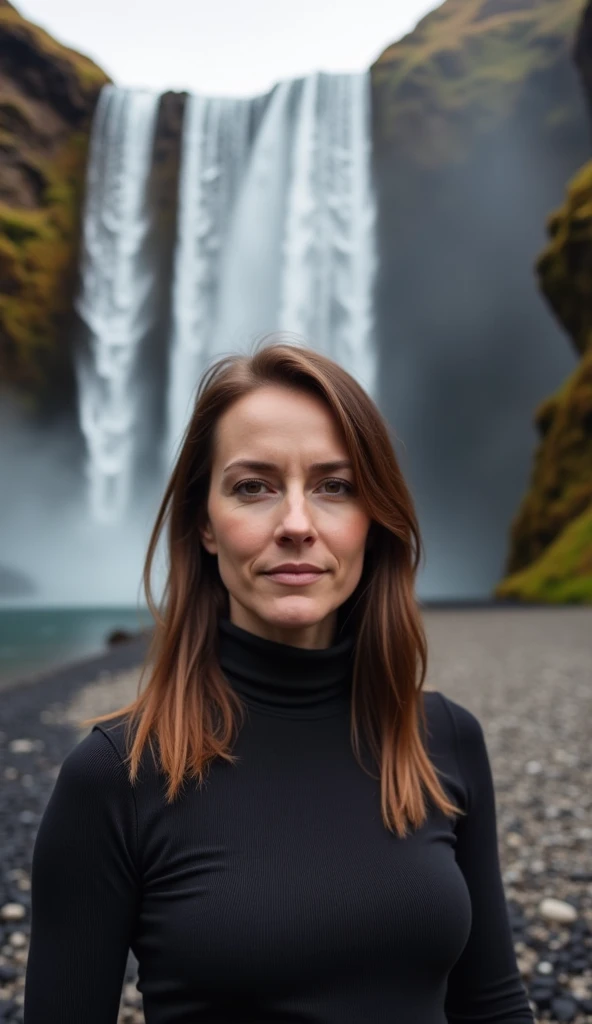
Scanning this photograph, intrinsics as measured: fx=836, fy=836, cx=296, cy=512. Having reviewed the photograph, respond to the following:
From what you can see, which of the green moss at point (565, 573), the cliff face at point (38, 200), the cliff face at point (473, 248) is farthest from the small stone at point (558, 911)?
the cliff face at point (38, 200)

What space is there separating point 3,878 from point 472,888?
11.1 ft

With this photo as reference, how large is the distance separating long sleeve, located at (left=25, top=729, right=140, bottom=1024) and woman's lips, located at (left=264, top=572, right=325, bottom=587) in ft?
1.61

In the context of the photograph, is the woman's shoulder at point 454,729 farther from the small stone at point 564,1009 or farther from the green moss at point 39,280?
the green moss at point 39,280

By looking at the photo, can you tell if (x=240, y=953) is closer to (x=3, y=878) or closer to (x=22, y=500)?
(x=3, y=878)

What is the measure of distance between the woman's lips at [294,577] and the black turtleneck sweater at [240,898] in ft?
1.09

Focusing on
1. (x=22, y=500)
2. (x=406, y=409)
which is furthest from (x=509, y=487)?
(x=22, y=500)

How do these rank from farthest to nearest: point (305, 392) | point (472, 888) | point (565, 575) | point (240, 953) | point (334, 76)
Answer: point (334, 76) → point (565, 575) → point (472, 888) → point (305, 392) → point (240, 953)

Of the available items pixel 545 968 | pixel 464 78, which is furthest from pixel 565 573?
pixel 464 78

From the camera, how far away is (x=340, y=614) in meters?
2.10

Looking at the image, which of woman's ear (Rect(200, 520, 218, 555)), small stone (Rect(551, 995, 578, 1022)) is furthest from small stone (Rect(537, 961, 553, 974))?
woman's ear (Rect(200, 520, 218, 555))

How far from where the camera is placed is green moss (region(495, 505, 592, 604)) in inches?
941

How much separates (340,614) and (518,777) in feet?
16.0

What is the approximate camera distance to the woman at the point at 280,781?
1.55 m

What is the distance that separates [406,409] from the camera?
166ft
